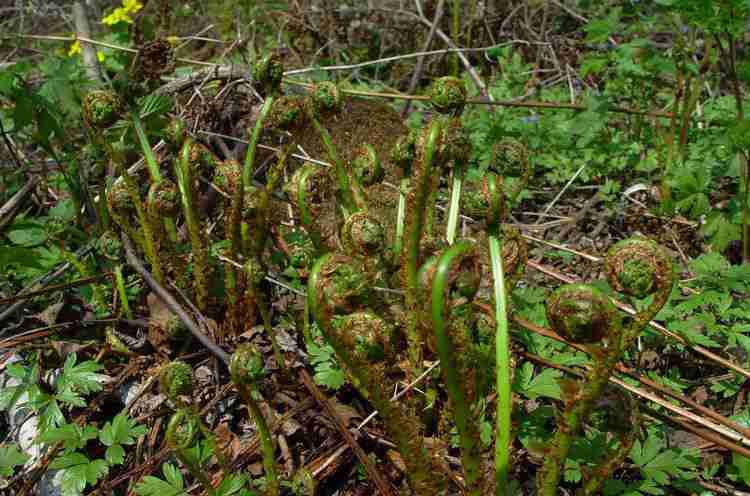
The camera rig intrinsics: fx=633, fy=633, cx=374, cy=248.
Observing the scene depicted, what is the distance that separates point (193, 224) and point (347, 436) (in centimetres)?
82

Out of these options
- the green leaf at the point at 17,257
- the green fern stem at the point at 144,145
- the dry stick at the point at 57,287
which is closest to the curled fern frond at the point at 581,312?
the green fern stem at the point at 144,145

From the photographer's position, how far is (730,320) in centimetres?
212

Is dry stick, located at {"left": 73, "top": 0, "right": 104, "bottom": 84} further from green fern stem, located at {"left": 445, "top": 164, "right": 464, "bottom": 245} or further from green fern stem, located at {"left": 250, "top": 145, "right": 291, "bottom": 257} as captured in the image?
green fern stem, located at {"left": 445, "top": 164, "right": 464, "bottom": 245}

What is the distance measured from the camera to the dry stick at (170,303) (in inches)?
73.3

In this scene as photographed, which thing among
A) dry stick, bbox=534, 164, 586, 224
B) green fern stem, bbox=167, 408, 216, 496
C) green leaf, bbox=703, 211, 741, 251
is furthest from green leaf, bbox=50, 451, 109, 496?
green leaf, bbox=703, 211, 741, 251

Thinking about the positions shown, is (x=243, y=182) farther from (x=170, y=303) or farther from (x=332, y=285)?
(x=332, y=285)

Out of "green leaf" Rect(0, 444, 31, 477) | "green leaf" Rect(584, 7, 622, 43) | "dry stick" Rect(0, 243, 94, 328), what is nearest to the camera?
"green leaf" Rect(0, 444, 31, 477)

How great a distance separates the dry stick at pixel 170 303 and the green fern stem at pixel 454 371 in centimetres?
85

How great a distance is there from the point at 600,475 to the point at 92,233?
2089 millimetres

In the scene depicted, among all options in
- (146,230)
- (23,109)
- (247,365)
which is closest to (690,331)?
(247,365)

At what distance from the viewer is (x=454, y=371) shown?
1.13 m

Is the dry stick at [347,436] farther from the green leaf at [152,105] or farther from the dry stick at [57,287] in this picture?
the green leaf at [152,105]

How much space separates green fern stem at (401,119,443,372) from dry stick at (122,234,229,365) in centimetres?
56

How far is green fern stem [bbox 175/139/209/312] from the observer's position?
1.90 meters
